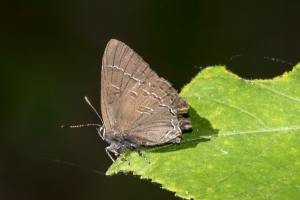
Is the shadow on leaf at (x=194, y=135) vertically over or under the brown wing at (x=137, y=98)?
under

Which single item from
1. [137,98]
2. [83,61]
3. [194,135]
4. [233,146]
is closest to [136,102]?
[137,98]

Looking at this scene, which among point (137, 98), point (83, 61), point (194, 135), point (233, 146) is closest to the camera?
point (233, 146)

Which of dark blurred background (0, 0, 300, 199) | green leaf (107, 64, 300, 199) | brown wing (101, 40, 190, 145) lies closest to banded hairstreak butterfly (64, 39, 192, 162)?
brown wing (101, 40, 190, 145)

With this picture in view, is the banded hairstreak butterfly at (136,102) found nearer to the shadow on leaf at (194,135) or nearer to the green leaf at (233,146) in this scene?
the shadow on leaf at (194,135)

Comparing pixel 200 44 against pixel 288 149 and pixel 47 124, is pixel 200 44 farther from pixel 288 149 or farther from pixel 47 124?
pixel 288 149

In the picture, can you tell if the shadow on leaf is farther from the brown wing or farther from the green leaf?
the brown wing

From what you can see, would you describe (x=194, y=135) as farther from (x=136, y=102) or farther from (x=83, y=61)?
(x=83, y=61)

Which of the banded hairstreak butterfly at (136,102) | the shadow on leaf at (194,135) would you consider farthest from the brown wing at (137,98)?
the shadow on leaf at (194,135)
